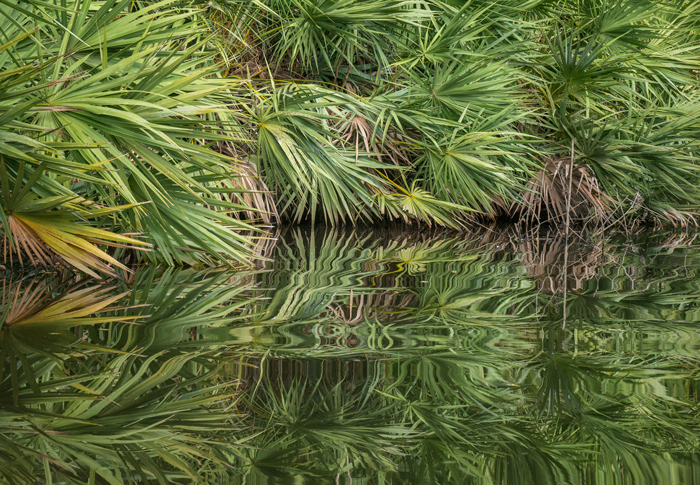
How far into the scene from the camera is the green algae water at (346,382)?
34.1 inches

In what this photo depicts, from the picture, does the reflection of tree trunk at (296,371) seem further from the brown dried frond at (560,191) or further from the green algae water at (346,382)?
the brown dried frond at (560,191)

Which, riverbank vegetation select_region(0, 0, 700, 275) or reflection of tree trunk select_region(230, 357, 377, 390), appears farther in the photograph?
riverbank vegetation select_region(0, 0, 700, 275)

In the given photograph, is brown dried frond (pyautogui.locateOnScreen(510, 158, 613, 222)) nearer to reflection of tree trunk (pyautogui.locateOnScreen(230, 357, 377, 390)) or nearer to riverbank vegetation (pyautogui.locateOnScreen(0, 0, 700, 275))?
riverbank vegetation (pyautogui.locateOnScreen(0, 0, 700, 275))

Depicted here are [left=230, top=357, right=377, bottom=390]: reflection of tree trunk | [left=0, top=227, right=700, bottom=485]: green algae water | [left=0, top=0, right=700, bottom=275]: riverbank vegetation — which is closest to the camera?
[left=0, top=227, right=700, bottom=485]: green algae water

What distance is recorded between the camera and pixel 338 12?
149 inches

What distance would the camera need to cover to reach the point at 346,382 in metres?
1.17

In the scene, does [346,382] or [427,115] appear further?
[427,115]

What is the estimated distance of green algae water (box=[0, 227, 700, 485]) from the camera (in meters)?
0.87

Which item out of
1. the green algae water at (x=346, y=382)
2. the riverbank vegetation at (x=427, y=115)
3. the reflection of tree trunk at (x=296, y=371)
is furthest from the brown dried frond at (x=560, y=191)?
the reflection of tree trunk at (x=296, y=371)

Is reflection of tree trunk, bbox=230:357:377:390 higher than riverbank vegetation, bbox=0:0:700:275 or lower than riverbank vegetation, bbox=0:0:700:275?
lower

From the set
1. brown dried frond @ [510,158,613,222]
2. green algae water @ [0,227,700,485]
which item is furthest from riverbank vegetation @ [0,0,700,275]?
green algae water @ [0,227,700,485]

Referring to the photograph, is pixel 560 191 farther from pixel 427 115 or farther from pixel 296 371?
pixel 296 371

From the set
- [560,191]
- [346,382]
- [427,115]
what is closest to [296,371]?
[346,382]

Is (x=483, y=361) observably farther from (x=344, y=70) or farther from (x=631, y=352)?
(x=344, y=70)
